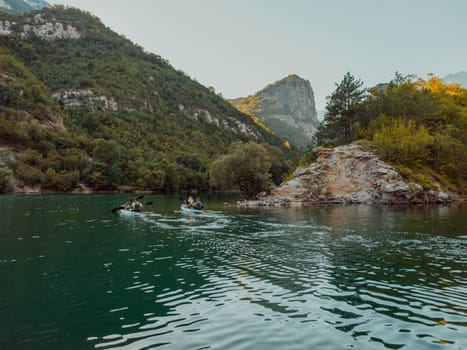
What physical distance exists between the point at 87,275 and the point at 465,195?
89812 mm

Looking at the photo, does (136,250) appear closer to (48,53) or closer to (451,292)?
(451,292)

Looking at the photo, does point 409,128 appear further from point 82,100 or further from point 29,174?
point 82,100

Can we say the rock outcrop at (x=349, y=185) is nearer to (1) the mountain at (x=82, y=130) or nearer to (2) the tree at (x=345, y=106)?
(2) the tree at (x=345, y=106)

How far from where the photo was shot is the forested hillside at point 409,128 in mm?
77688

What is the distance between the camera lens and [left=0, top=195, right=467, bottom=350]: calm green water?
9773mm

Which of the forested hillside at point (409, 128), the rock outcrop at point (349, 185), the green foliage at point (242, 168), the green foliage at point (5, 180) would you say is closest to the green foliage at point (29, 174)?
the green foliage at point (5, 180)

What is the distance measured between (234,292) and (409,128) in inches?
3288

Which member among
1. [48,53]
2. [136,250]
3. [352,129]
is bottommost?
[136,250]

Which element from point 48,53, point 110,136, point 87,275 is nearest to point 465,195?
point 87,275

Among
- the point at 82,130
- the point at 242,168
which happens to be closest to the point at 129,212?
the point at 242,168

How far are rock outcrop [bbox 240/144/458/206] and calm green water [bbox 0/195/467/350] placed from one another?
45.6 metres

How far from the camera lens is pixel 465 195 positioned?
80.7 m

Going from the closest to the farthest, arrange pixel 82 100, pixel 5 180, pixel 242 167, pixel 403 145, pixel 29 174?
pixel 242 167 < pixel 403 145 < pixel 5 180 < pixel 29 174 < pixel 82 100

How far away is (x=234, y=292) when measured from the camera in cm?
1418
